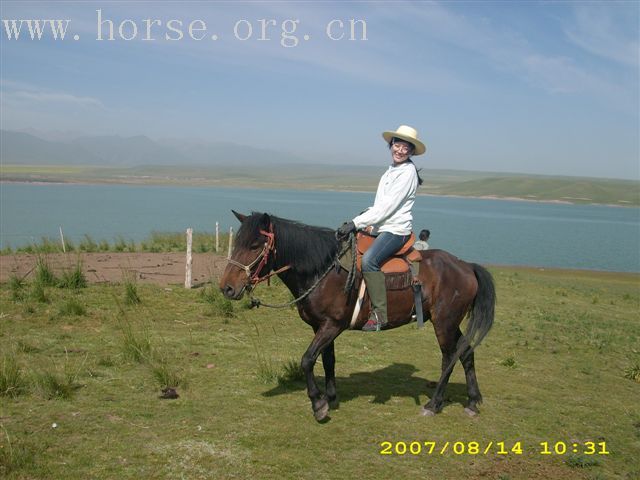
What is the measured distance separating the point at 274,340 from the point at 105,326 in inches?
127

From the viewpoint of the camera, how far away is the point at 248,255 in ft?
18.7

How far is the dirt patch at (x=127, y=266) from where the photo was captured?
15.1 metres

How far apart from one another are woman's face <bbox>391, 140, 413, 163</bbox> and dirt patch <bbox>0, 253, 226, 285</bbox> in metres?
8.42

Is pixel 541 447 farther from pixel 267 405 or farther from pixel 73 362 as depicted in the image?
pixel 73 362

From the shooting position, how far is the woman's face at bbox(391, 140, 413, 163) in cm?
622

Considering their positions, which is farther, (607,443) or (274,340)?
(274,340)

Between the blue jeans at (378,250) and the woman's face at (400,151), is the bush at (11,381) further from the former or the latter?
the woman's face at (400,151)

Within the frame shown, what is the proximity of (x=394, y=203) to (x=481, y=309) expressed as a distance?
194 cm

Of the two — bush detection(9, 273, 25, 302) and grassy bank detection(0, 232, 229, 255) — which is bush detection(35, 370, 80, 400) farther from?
grassy bank detection(0, 232, 229, 255)

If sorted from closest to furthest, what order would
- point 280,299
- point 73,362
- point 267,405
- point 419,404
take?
point 267,405 → point 419,404 → point 73,362 → point 280,299

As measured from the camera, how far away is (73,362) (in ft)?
24.8

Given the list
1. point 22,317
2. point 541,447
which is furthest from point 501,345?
point 22,317

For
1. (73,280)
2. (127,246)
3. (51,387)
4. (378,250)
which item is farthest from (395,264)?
(127,246)

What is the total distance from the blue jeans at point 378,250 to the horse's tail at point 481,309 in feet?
4.49
